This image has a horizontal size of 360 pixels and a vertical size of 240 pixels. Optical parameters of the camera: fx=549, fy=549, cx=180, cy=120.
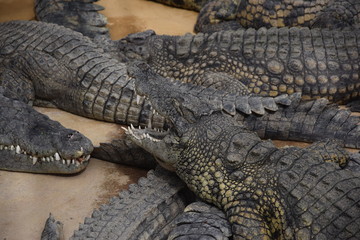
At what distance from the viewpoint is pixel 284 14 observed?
5160mm

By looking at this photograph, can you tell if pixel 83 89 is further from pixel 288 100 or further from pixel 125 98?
pixel 288 100

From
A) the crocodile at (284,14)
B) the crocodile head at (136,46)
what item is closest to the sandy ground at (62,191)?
the crocodile head at (136,46)

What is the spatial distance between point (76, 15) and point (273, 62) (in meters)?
2.17

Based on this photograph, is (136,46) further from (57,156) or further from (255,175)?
(255,175)

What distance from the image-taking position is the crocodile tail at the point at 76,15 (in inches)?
212

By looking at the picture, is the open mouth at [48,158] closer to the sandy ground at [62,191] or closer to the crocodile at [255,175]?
the sandy ground at [62,191]

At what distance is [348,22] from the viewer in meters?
5.04

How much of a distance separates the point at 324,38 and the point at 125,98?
5.75ft

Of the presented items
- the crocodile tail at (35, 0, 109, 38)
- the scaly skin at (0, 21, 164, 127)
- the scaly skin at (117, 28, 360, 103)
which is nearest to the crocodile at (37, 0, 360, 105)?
the scaly skin at (117, 28, 360, 103)

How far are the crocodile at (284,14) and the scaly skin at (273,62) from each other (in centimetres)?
48

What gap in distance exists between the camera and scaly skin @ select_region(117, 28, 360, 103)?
444 centimetres

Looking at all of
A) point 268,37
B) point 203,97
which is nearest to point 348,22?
point 268,37

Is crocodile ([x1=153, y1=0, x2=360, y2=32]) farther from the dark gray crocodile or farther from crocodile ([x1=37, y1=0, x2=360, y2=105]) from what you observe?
the dark gray crocodile

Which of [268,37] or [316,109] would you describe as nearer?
[316,109]
